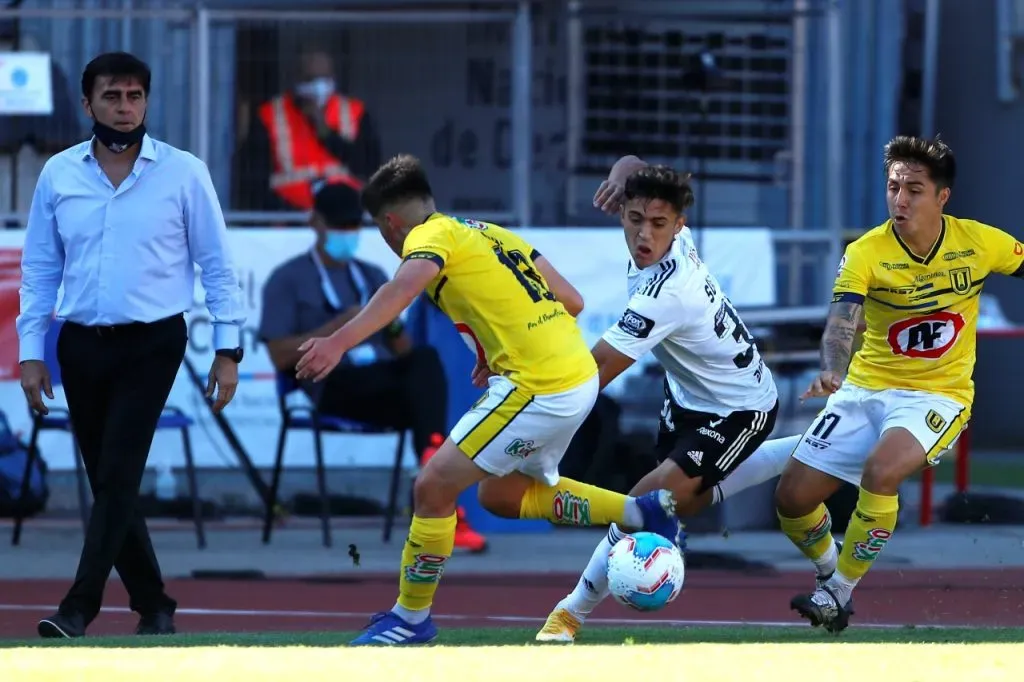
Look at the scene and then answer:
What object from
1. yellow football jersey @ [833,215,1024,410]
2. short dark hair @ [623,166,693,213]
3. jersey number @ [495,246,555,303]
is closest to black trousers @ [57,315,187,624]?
jersey number @ [495,246,555,303]

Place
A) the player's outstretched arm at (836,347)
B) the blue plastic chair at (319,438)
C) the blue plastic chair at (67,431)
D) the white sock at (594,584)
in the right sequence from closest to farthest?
the player's outstretched arm at (836,347)
the white sock at (594,584)
the blue plastic chair at (67,431)
the blue plastic chair at (319,438)

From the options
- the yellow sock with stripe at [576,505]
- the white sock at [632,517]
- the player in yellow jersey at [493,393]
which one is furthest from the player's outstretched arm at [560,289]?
the white sock at [632,517]

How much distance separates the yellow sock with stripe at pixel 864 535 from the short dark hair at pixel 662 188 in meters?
1.33

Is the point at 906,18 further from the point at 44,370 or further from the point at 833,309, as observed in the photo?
the point at 44,370

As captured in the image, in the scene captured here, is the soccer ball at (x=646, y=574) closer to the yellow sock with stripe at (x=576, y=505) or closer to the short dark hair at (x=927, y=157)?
the yellow sock with stripe at (x=576, y=505)

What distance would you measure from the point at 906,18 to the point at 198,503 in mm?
7704

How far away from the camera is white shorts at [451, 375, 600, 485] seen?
7.26 m

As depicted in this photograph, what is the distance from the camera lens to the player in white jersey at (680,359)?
7555mm

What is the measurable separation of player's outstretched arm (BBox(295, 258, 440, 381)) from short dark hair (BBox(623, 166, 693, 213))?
3.22 feet

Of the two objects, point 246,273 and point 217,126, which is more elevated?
point 217,126

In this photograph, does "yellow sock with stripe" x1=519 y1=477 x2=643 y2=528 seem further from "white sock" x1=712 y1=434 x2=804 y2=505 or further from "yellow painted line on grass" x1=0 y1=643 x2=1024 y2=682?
"yellow painted line on grass" x1=0 y1=643 x2=1024 y2=682

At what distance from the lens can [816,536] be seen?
8.03 meters

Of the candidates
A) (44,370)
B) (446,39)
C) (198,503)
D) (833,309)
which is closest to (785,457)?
(833,309)

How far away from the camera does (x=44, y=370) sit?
7793mm
